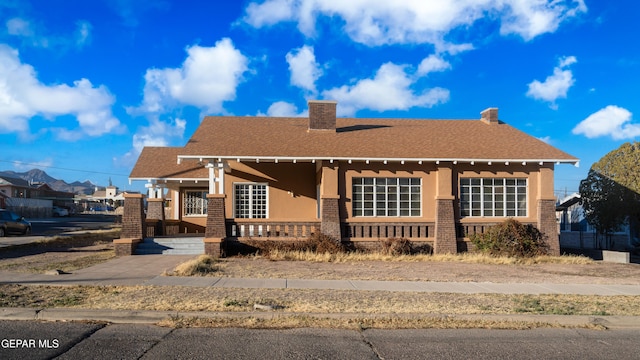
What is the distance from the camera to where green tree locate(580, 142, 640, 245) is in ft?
73.5

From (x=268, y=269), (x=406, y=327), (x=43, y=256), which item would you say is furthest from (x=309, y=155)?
(x=406, y=327)

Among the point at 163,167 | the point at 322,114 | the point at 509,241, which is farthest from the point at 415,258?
the point at 163,167

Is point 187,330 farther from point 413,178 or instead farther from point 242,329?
point 413,178

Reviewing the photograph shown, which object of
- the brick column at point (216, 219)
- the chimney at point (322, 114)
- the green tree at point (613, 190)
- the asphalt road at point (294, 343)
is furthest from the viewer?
the green tree at point (613, 190)

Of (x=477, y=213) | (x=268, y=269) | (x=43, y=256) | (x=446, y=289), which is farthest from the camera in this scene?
(x=477, y=213)

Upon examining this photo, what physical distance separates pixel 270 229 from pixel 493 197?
28.6 feet

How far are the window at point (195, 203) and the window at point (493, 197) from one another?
12.8 metres

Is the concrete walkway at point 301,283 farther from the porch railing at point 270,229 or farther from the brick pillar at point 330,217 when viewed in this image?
the brick pillar at point 330,217

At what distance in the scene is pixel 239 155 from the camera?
1836 cm

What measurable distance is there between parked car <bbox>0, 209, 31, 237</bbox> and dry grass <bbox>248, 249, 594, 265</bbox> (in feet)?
61.2

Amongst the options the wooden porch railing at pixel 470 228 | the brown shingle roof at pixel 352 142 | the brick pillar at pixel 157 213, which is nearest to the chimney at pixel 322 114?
the brown shingle roof at pixel 352 142

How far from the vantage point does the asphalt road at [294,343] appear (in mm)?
6426

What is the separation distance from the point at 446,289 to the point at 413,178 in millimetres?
8299

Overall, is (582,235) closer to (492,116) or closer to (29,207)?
(492,116)
